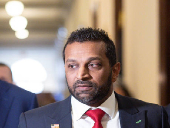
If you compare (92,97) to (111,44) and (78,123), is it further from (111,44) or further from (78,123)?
(111,44)

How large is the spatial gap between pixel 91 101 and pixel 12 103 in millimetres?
777

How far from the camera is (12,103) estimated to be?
2.52 m

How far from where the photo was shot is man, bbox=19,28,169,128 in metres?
1.98

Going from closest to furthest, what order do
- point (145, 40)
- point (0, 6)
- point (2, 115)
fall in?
1. point (2, 115)
2. point (145, 40)
3. point (0, 6)

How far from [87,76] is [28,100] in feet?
2.55

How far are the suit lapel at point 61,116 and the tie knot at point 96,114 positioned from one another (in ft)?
0.40

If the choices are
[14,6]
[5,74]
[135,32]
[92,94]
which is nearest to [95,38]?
[92,94]

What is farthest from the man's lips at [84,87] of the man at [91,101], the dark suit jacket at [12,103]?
the dark suit jacket at [12,103]

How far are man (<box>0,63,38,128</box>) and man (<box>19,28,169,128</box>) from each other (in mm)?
422

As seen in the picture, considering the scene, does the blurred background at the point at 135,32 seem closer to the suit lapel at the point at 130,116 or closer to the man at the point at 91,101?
the man at the point at 91,101

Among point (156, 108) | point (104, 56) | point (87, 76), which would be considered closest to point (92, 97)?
point (87, 76)

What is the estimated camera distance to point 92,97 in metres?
1.96

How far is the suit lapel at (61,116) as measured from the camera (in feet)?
6.71

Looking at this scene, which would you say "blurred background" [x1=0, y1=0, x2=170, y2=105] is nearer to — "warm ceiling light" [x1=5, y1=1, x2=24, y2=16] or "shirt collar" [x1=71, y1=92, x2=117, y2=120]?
"warm ceiling light" [x1=5, y1=1, x2=24, y2=16]
